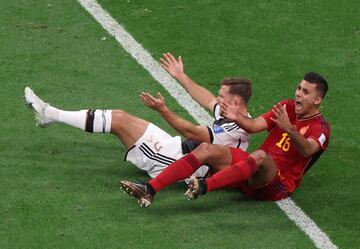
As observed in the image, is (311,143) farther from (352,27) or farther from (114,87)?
(352,27)

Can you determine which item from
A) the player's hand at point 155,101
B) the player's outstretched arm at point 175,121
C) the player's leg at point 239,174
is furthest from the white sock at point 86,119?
the player's leg at point 239,174

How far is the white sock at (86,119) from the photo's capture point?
32.5 feet

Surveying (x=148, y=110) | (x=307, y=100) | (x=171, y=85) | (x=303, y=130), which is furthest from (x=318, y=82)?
(x=171, y=85)

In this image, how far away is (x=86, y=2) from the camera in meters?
13.3

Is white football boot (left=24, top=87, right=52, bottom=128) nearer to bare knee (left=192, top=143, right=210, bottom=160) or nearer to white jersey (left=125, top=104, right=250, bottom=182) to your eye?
white jersey (left=125, top=104, right=250, bottom=182)

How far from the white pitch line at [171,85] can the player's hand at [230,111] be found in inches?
35.6

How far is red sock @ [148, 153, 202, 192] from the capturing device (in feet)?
30.6

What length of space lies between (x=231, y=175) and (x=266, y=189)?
1.73 ft

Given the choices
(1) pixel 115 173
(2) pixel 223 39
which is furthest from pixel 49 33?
(1) pixel 115 173

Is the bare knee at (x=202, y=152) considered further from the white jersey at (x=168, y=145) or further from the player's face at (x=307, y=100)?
the player's face at (x=307, y=100)

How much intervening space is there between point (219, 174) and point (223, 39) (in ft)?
12.0

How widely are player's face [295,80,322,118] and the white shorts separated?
958 millimetres

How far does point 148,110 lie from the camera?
37.1ft

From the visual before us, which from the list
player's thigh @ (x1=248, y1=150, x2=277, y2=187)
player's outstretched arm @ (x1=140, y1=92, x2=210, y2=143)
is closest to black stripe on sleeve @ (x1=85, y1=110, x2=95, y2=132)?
player's outstretched arm @ (x1=140, y1=92, x2=210, y2=143)
